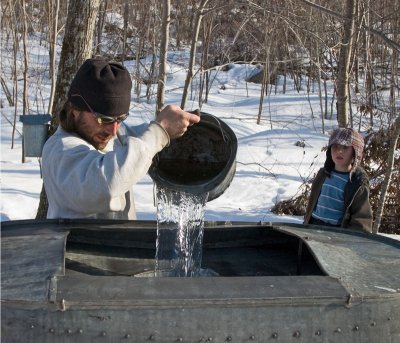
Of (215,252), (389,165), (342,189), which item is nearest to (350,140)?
(342,189)

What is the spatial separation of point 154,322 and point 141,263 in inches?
38.9

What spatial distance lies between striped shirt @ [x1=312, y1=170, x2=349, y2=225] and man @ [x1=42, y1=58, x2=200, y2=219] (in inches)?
56.5

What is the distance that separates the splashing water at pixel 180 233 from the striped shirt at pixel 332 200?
4.03 feet

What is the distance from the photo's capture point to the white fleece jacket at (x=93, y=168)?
1882mm

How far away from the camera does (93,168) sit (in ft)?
6.24

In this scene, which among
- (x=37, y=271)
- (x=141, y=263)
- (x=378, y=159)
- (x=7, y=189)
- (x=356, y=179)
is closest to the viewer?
(x=37, y=271)

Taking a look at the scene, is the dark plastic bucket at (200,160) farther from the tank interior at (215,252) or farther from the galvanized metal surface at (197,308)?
the galvanized metal surface at (197,308)

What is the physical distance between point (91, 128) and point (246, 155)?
7.94 metres

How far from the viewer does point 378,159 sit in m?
6.54

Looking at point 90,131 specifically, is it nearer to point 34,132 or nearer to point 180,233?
point 180,233

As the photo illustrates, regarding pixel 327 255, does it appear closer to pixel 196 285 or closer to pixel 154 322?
pixel 196 285

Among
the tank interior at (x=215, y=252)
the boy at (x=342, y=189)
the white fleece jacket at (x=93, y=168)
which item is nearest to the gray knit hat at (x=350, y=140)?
the boy at (x=342, y=189)

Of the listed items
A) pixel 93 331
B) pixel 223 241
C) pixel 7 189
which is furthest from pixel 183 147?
pixel 7 189

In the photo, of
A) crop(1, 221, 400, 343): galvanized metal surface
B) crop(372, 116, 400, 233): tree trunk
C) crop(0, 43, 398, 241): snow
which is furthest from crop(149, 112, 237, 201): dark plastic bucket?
crop(372, 116, 400, 233): tree trunk
